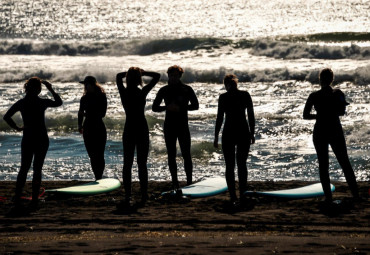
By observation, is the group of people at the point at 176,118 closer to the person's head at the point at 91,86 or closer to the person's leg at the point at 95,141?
the person's head at the point at 91,86

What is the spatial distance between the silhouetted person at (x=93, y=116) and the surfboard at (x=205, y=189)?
3.71ft

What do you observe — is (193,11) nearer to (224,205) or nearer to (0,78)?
(0,78)

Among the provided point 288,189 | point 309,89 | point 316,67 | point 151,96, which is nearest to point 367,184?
point 288,189

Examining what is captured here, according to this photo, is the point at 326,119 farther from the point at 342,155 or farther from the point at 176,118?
the point at 176,118

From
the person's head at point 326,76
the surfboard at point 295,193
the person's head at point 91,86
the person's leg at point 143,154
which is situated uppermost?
the person's head at point 326,76

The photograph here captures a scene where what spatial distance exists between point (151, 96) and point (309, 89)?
19.4 ft

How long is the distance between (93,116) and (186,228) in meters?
2.64

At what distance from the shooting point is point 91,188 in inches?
396

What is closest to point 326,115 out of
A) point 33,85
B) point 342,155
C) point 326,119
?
point 326,119

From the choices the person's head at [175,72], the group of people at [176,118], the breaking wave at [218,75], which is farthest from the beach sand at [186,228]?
the breaking wave at [218,75]

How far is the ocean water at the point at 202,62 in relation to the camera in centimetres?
1470

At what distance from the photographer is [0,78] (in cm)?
3072

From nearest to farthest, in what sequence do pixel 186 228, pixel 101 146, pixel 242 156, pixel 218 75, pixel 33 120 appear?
1. pixel 186 228
2. pixel 33 120
3. pixel 242 156
4. pixel 101 146
5. pixel 218 75

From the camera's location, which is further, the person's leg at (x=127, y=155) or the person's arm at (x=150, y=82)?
the person's leg at (x=127, y=155)
